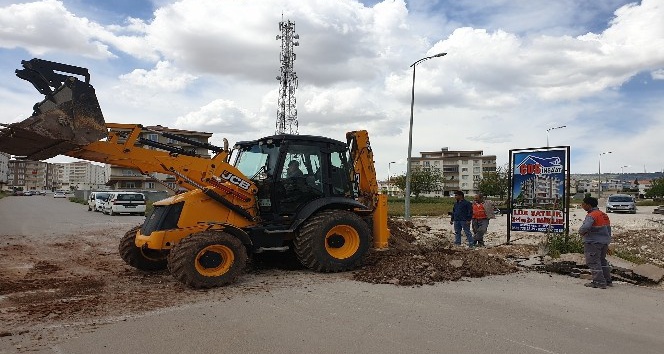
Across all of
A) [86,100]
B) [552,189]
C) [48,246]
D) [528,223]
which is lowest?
[48,246]

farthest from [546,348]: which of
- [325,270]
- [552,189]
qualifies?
[552,189]

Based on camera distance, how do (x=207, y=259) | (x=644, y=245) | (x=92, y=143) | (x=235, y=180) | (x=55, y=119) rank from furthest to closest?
(x=644, y=245), (x=235, y=180), (x=207, y=259), (x=92, y=143), (x=55, y=119)

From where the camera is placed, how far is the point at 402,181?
276 ft

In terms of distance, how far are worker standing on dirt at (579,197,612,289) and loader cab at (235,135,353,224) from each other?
14.1 ft

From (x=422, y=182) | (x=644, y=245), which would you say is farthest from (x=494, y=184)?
(x=644, y=245)

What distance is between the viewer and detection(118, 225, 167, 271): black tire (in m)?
9.35

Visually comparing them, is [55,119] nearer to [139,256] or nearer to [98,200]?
[139,256]

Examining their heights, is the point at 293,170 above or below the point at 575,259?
above

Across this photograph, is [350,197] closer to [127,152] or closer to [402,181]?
[127,152]

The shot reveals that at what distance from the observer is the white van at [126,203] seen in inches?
1212

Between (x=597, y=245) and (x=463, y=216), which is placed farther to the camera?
(x=463, y=216)

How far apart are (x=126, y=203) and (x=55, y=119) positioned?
25251 millimetres

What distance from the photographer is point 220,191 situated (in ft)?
29.1

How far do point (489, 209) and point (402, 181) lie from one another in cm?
6997
